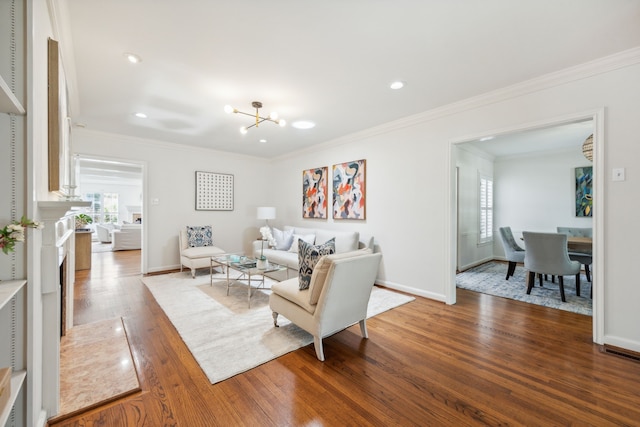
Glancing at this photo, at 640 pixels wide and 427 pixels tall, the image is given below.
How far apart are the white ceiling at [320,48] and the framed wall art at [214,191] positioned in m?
2.21

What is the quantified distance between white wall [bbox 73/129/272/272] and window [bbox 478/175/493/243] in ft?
17.7

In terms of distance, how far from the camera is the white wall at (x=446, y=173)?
7.54 ft

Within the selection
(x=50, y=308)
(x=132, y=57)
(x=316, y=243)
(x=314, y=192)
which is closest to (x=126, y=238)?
(x=314, y=192)

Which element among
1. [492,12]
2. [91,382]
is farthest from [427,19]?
[91,382]

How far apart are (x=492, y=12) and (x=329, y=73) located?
1346mm

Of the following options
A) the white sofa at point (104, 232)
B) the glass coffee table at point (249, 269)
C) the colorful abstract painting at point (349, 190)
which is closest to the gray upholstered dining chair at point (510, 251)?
the colorful abstract painting at point (349, 190)

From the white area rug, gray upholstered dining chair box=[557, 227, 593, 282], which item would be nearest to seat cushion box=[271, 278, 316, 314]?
the white area rug

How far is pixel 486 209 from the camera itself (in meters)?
6.29

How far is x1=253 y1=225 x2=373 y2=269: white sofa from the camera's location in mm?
4383

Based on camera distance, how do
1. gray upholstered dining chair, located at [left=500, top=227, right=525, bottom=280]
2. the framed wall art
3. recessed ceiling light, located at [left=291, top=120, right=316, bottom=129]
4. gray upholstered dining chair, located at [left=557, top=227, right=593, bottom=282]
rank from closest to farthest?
recessed ceiling light, located at [left=291, top=120, right=316, bottom=129] < gray upholstered dining chair, located at [left=557, top=227, right=593, bottom=282] < gray upholstered dining chair, located at [left=500, top=227, right=525, bottom=280] < the framed wall art

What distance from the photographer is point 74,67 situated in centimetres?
250

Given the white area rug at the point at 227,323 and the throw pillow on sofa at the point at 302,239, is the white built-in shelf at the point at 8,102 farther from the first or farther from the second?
the throw pillow on sofa at the point at 302,239

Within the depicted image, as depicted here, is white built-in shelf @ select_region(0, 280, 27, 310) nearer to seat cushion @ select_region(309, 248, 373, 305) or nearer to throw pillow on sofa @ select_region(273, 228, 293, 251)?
seat cushion @ select_region(309, 248, 373, 305)

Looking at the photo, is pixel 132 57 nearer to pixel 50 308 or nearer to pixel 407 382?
pixel 50 308
